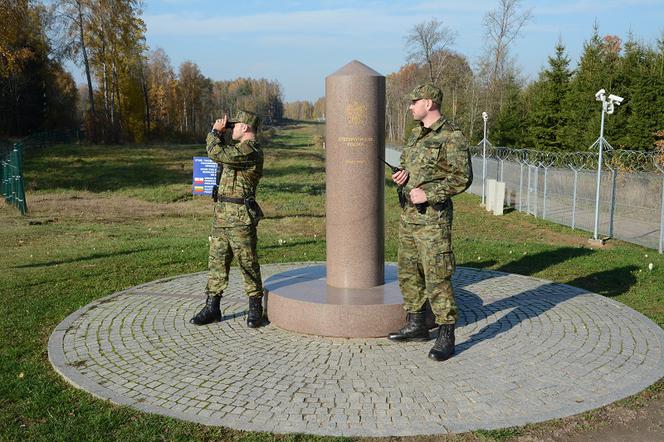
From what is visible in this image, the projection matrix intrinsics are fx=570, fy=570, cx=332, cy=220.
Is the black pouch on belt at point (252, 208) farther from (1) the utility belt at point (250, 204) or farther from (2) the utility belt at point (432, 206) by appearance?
(2) the utility belt at point (432, 206)

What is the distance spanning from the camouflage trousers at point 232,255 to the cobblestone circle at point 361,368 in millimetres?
458

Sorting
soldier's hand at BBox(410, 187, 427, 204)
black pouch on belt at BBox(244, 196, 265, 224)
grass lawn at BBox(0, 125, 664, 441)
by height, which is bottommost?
grass lawn at BBox(0, 125, 664, 441)

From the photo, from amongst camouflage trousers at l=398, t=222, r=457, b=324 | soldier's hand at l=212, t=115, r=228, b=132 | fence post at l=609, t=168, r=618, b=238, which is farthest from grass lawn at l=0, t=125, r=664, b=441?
soldier's hand at l=212, t=115, r=228, b=132

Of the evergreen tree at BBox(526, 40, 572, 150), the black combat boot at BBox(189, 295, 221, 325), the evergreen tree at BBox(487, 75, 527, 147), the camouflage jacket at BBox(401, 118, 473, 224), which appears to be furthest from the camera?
the evergreen tree at BBox(487, 75, 527, 147)

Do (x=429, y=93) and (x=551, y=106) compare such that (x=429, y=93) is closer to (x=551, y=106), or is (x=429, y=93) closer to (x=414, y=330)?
(x=414, y=330)

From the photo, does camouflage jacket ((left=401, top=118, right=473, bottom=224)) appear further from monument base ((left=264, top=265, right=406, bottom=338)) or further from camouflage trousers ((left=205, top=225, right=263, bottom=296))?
camouflage trousers ((left=205, top=225, right=263, bottom=296))

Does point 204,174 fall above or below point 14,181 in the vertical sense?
above

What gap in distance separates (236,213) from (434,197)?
210 cm

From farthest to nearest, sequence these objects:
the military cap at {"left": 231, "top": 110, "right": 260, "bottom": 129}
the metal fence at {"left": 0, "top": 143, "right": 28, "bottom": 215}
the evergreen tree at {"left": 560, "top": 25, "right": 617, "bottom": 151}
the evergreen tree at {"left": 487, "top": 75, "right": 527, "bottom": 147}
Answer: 1. the evergreen tree at {"left": 487, "top": 75, "right": 527, "bottom": 147}
2. the evergreen tree at {"left": 560, "top": 25, "right": 617, "bottom": 151}
3. the metal fence at {"left": 0, "top": 143, "right": 28, "bottom": 215}
4. the military cap at {"left": 231, "top": 110, "right": 260, "bottom": 129}

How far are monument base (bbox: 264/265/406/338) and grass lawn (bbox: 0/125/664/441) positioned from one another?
2.00m

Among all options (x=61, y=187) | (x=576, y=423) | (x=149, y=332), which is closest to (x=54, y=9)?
(x=61, y=187)

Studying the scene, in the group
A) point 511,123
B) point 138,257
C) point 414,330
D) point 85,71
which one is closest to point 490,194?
point 138,257

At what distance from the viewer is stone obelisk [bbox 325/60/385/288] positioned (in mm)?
6207

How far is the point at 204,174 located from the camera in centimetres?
1085
